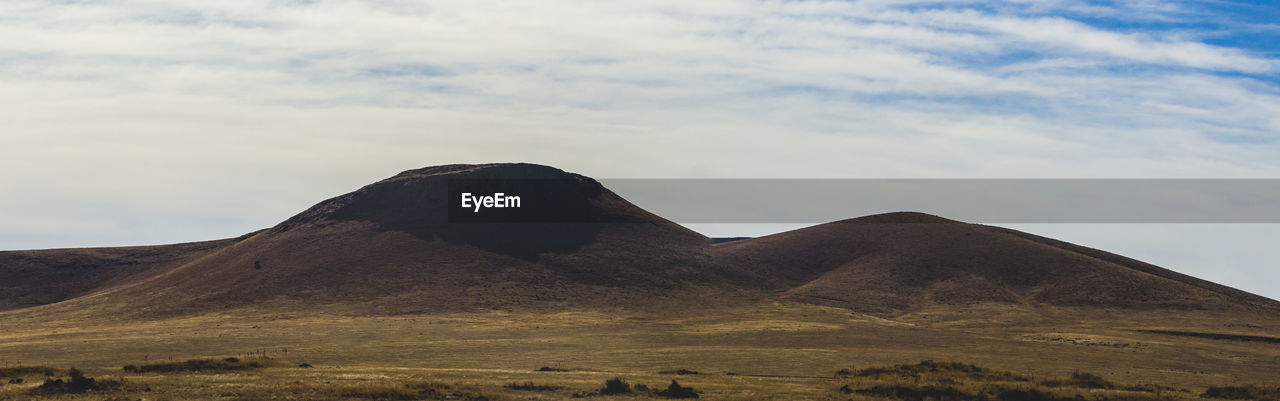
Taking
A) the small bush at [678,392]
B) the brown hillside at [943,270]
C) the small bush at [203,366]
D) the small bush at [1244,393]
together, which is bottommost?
the small bush at [1244,393]

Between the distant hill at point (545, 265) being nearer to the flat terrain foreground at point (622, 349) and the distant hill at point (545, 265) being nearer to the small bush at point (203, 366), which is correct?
the flat terrain foreground at point (622, 349)

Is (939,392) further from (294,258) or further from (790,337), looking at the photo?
(294,258)

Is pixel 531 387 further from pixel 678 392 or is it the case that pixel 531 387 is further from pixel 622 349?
pixel 622 349

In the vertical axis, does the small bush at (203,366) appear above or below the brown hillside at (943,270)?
below

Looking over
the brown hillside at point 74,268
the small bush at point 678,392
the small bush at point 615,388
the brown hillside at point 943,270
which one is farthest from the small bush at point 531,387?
the brown hillside at point 74,268

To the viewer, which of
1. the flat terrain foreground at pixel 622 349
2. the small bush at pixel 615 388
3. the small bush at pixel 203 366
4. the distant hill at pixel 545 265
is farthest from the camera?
the distant hill at pixel 545 265

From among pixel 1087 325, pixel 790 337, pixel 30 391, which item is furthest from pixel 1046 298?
pixel 30 391

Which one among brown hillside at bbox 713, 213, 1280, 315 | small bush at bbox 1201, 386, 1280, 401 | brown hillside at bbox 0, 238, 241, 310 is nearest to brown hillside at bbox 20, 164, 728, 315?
brown hillside at bbox 0, 238, 241, 310
